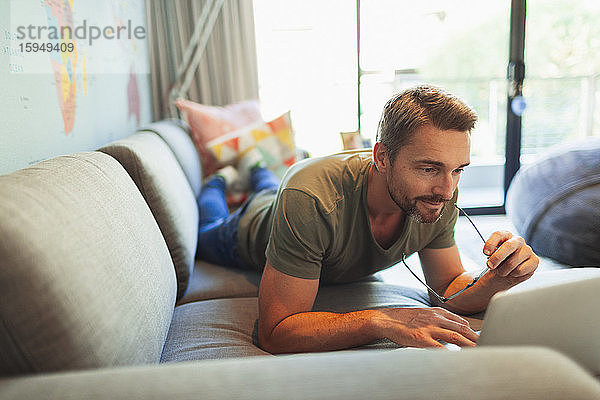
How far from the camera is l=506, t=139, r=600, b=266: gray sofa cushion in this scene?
1532 millimetres

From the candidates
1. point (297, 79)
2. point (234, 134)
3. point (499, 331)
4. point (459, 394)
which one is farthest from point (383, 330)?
point (297, 79)

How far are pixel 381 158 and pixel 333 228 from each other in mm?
220

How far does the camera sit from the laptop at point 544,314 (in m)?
0.62

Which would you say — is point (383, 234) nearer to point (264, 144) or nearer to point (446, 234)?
point (446, 234)

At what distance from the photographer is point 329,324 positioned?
1133 mm

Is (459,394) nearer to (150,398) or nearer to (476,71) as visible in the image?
(150,398)

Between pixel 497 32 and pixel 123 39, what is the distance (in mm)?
2634

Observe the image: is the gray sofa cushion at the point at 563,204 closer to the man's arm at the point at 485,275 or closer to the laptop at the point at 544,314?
the man's arm at the point at 485,275

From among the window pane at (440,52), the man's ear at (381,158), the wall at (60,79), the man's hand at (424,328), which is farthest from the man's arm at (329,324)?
the window pane at (440,52)

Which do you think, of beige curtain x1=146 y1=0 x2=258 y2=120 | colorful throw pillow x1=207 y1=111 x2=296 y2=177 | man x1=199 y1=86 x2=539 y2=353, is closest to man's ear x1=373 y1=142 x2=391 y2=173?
man x1=199 y1=86 x2=539 y2=353

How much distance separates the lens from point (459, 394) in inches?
19.4

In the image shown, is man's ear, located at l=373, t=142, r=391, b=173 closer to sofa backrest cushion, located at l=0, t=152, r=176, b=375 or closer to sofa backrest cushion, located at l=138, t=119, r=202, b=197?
sofa backrest cushion, located at l=0, t=152, r=176, b=375

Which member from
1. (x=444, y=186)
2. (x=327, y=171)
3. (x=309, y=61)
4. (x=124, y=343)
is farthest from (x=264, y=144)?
(x=124, y=343)

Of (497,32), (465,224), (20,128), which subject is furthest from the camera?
(497,32)
